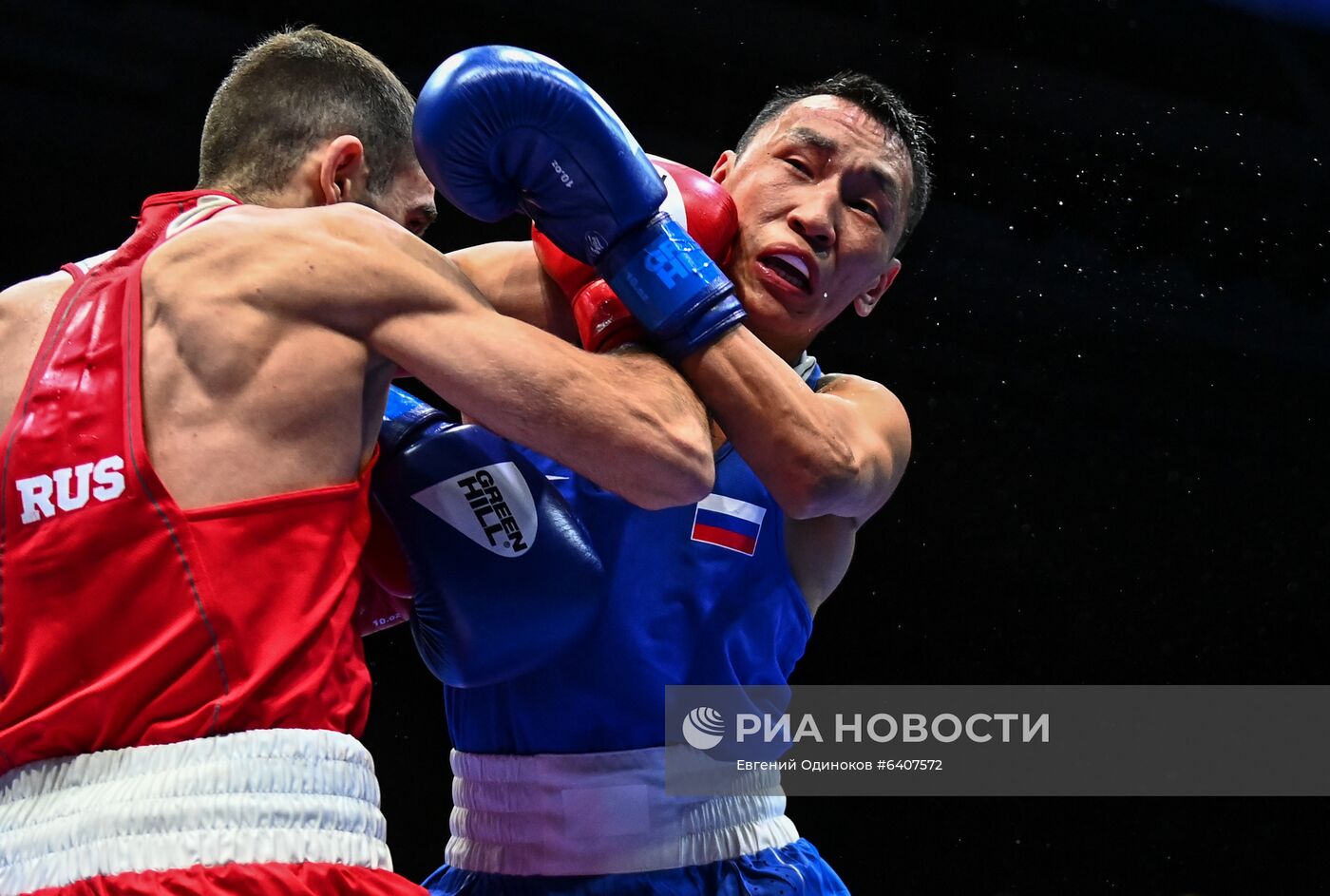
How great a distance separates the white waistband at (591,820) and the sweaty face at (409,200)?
0.86 meters

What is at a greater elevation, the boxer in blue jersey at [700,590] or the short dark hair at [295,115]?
the short dark hair at [295,115]

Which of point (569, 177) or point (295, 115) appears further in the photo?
point (295, 115)

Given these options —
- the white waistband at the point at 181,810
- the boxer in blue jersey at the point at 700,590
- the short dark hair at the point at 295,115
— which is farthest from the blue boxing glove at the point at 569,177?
the white waistband at the point at 181,810

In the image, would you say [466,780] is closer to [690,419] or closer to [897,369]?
[690,419]

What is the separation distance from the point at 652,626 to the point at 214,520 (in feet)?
2.68

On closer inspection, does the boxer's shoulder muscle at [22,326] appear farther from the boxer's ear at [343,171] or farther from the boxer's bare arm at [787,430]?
the boxer's bare arm at [787,430]

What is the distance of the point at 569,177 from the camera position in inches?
73.8

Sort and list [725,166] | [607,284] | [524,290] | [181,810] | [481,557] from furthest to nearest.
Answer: [725,166] → [524,290] → [607,284] → [481,557] → [181,810]

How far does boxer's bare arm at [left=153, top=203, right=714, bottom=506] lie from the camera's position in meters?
1.61

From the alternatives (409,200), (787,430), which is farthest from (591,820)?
(409,200)

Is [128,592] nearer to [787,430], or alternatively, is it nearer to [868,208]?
[787,430]

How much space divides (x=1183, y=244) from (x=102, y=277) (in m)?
4.45

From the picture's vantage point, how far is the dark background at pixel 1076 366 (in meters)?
4.89

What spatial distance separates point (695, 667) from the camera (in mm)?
2191
